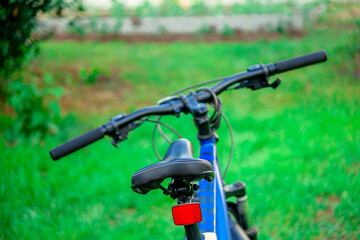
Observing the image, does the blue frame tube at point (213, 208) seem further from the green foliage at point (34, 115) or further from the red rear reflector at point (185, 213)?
the green foliage at point (34, 115)

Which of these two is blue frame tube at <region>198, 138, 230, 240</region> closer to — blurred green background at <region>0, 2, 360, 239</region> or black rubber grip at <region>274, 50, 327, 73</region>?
black rubber grip at <region>274, 50, 327, 73</region>

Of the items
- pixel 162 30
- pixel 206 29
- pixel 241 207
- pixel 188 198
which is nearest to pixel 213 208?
pixel 188 198

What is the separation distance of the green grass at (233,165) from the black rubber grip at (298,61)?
155cm

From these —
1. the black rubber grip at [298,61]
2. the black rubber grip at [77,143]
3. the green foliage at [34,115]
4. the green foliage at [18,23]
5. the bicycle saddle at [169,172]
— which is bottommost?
the bicycle saddle at [169,172]

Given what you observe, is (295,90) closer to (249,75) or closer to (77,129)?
(77,129)

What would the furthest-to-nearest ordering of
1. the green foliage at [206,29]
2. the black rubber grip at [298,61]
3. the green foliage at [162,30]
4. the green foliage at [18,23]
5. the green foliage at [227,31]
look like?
the green foliage at [162,30], the green foliage at [206,29], the green foliage at [227,31], the green foliage at [18,23], the black rubber grip at [298,61]

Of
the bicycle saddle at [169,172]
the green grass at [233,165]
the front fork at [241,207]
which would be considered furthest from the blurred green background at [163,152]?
the bicycle saddle at [169,172]

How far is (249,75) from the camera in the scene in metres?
1.83

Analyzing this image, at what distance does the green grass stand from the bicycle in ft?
4.07

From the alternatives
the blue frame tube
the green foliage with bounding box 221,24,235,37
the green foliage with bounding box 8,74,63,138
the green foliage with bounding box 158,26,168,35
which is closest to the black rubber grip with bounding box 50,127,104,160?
the blue frame tube

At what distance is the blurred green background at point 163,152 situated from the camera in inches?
120

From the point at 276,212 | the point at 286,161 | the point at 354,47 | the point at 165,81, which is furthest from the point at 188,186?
the point at 354,47

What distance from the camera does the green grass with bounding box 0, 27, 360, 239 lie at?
3014 mm

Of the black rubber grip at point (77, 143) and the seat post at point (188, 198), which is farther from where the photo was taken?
the black rubber grip at point (77, 143)
